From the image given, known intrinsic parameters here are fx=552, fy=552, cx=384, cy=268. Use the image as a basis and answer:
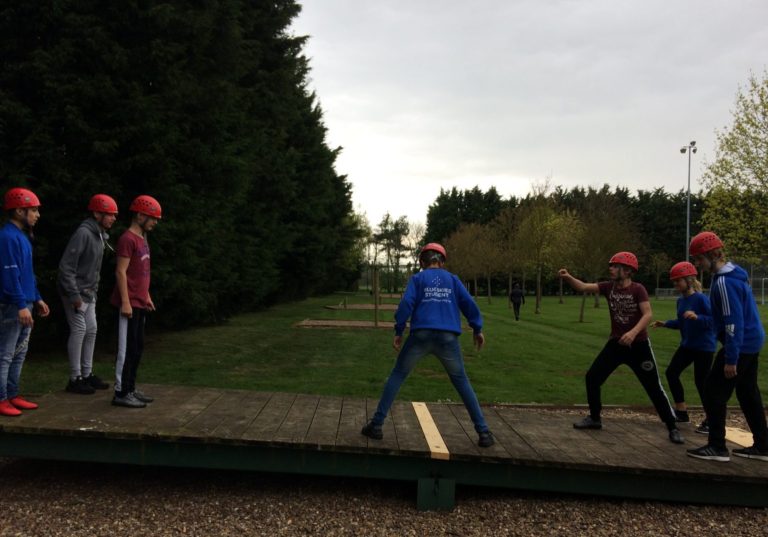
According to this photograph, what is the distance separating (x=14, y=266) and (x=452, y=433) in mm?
4057

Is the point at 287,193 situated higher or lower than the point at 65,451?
higher

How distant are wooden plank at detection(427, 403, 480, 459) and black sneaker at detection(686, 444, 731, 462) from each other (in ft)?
6.22

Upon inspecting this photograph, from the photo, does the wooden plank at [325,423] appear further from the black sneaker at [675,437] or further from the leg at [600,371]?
the black sneaker at [675,437]

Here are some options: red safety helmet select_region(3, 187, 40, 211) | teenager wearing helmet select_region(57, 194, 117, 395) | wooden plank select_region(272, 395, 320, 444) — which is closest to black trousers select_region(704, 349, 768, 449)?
wooden plank select_region(272, 395, 320, 444)

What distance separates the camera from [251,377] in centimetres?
918

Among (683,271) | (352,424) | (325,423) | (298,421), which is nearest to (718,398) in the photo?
(683,271)

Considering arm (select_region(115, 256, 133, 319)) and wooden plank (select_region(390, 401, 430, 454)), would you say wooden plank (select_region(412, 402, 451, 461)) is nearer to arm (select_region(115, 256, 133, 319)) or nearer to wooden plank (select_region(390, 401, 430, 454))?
wooden plank (select_region(390, 401, 430, 454))

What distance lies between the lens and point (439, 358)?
180 inches

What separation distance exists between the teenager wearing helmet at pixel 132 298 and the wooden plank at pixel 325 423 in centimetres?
167

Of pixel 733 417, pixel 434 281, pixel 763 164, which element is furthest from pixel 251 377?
pixel 763 164

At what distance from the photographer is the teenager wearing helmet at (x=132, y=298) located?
16.5 feet

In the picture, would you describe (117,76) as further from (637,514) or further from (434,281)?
(637,514)

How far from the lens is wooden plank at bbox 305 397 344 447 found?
4.46 m

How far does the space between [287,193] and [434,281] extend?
→ 1813cm
